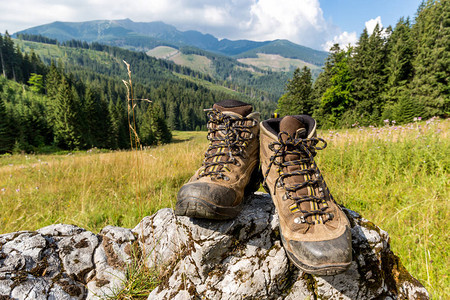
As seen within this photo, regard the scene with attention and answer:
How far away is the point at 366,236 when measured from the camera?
6.49 ft

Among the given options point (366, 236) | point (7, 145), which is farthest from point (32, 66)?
point (366, 236)

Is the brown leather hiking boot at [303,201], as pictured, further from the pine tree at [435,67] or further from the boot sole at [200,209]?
the pine tree at [435,67]

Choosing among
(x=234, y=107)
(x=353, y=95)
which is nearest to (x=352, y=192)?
(x=234, y=107)

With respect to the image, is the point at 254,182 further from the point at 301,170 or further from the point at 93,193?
the point at 93,193

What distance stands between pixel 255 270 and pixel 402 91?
125 ft

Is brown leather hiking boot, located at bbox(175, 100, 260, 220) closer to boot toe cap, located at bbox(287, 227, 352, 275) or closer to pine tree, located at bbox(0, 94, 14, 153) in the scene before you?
boot toe cap, located at bbox(287, 227, 352, 275)

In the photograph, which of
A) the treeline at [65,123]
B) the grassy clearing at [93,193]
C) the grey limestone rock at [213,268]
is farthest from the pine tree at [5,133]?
the grey limestone rock at [213,268]

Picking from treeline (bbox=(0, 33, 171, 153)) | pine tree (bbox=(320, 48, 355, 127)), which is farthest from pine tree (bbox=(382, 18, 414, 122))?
treeline (bbox=(0, 33, 171, 153))

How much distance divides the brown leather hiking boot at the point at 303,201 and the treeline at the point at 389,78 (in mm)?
26384

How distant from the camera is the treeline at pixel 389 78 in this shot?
1000 inches

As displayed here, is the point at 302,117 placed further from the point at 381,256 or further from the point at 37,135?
the point at 37,135

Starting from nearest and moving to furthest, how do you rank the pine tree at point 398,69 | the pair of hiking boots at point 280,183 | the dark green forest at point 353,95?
the pair of hiking boots at point 280,183 → the dark green forest at point 353,95 → the pine tree at point 398,69

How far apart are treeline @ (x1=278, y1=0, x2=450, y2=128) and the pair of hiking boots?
26367 mm

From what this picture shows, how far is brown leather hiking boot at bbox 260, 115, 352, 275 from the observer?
1518mm
